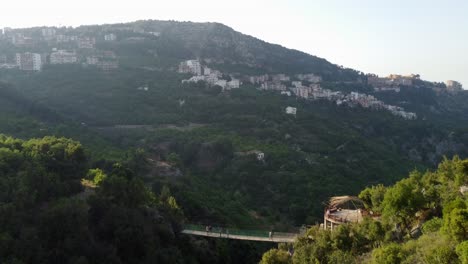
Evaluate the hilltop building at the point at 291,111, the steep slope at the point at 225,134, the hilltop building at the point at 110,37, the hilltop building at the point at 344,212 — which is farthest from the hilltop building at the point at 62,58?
the hilltop building at the point at 344,212

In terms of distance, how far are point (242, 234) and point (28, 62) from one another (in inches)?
1946

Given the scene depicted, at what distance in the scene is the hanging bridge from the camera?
1828 centimetres

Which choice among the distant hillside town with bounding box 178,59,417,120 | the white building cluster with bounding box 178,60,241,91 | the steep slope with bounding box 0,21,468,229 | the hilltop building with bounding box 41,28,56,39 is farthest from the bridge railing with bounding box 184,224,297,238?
the hilltop building with bounding box 41,28,56,39

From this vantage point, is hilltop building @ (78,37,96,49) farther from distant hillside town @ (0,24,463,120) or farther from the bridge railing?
the bridge railing

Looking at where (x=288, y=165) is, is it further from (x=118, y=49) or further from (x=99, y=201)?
(x=118, y=49)

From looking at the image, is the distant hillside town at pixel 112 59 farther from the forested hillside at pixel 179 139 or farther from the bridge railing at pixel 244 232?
the bridge railing at pixel 244 232

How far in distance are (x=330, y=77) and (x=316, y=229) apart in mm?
82127

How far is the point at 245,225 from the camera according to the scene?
24969mm

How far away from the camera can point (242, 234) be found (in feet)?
62.1

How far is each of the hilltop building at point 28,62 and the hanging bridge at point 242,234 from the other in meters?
45.4

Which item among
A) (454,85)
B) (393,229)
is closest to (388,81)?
(454,85)

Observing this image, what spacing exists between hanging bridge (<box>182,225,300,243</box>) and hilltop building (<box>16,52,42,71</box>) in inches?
1787

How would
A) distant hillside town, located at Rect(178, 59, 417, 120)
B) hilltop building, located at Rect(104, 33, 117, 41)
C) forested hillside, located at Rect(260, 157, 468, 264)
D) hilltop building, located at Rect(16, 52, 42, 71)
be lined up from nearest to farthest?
forested hillside, located at Rect(260, 157, 468, 264) < hilltop building, located at Rect(16, 52, 42, 71) < distant hillside town, located at Rect(178, 59, 417, 120) < hilltop building, located at Rect(104, 33, 117, 41)

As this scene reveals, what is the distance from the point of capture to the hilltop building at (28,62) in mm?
57666
